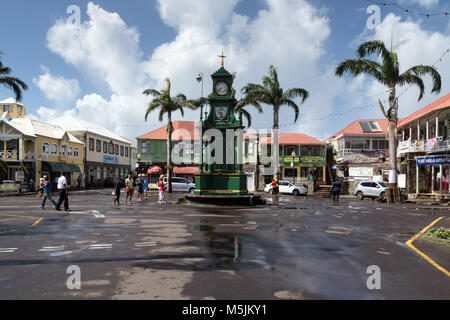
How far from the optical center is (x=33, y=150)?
127ft

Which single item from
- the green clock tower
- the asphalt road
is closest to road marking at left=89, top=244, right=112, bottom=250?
the asphalt road

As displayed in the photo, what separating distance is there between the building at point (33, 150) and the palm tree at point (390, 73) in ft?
105

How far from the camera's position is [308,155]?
153ft

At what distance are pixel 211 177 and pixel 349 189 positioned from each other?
20.0 metres

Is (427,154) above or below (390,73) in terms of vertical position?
below

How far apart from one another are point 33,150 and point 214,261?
126 ft

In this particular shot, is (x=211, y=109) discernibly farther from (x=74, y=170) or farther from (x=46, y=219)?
(x=74, y=170)

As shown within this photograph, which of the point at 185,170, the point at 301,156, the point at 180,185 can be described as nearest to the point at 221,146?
the point at 180,185

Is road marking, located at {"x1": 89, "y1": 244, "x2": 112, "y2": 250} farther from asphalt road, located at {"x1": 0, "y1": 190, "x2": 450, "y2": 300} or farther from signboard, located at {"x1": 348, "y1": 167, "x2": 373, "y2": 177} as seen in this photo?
signboard, located at {"x1": 348, "y1": 167, "x2": 373, "y2": 177}

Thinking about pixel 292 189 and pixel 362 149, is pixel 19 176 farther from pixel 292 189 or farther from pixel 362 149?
pixel 362 149

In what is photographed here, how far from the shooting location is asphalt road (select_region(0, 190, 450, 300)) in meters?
4.80

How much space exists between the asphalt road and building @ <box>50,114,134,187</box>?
134ft

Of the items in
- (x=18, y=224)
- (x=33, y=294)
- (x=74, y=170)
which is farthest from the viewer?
(x=74, y=170)
